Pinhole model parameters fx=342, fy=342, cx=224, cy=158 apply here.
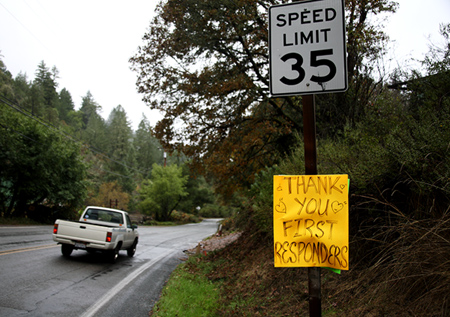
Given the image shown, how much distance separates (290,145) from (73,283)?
875 centimetres

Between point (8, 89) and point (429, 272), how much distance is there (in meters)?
59.9

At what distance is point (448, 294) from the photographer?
3.21m

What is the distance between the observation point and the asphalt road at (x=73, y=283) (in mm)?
6012

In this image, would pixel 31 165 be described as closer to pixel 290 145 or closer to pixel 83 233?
pixel 83 233

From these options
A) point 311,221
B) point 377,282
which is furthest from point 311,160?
point 377,282

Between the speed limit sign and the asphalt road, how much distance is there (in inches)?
201

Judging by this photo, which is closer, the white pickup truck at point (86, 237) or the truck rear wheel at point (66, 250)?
the white pickup truck at point (86, 237)

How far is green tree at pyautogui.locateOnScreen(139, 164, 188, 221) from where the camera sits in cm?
5988

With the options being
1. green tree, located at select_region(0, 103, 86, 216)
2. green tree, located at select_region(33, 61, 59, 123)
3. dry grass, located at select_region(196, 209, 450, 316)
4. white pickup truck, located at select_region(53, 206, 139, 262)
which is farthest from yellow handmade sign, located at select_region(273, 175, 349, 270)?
green tree, located at select_region(33, 61, 59, 123)

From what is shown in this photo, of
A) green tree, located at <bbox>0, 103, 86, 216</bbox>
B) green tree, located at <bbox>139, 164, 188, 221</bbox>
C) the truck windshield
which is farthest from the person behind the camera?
green tree, located at <bbox>139, 164, 188, 221</bbox>

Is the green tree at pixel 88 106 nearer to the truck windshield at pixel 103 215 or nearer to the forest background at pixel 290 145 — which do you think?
the forest background at pixel 290 145

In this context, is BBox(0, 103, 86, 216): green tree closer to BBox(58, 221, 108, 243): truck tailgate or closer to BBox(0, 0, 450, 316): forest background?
BBox(0, 0, 450, 316): forest background

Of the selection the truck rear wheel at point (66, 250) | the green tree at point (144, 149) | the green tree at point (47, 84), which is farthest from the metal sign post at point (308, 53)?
the green tree at point (144, 149)

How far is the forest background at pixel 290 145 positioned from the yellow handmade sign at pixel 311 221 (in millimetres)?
1400
